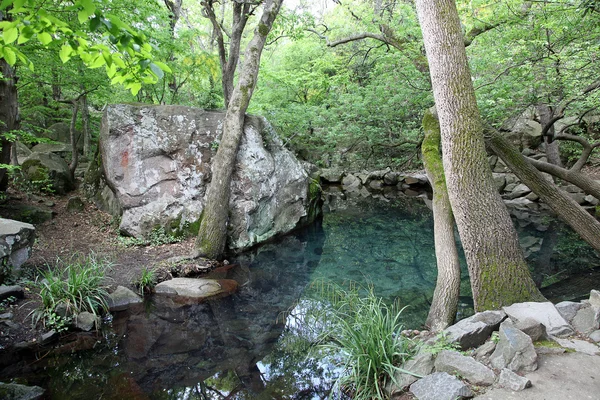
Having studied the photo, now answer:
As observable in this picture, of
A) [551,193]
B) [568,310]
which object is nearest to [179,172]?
[551,193]

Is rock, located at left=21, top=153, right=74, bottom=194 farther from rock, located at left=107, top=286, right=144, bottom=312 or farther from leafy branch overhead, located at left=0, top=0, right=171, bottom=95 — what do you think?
leafy branch overhead, located at left=0, top=0, right=171, bottom=95

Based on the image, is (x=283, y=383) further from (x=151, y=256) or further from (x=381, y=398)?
(x=151, y=256)

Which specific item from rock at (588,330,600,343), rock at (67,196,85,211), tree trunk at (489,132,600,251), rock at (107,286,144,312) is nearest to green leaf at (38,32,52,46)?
rock at (107,286,144,312)

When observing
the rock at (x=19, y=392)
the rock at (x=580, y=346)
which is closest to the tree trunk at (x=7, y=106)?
the rock at (x=19, y=392)

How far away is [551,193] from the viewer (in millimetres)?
5422

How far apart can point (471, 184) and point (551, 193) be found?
2162mm

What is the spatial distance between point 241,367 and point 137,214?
500cm

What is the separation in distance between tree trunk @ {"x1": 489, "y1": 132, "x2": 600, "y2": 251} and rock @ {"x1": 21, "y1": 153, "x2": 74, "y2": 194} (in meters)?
10.1

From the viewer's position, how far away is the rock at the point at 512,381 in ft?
9.14

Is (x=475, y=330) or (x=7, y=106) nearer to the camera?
(x=475, y=330)

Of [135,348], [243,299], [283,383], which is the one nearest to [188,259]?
[243,299]

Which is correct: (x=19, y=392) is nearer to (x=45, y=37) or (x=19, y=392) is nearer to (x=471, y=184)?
(x=45, y=37)

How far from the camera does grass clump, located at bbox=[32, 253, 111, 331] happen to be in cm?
473

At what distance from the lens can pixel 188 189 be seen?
8.67 meters
